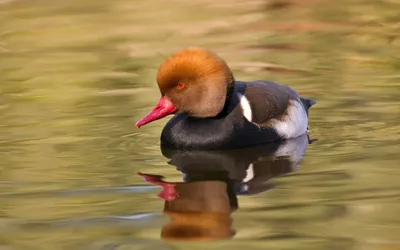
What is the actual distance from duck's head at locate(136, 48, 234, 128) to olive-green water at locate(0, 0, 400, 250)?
41cm

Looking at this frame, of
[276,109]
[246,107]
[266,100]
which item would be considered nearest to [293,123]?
[276,109]

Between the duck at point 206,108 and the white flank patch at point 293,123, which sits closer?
the duck at point 206,108

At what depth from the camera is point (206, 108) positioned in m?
8.43

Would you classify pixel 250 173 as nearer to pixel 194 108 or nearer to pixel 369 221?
pixel 194 108

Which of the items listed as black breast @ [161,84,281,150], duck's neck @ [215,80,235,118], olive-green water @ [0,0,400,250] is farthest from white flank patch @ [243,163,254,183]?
duck's neck @ [215,80,235,118]

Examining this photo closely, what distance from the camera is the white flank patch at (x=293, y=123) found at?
8.79 m

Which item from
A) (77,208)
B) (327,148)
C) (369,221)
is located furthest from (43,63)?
(369,221)

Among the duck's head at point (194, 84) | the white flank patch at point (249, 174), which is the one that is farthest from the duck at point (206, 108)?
the white flank patch at point (249, 174)

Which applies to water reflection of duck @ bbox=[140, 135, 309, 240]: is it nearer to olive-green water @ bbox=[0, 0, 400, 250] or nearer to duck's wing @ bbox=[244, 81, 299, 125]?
olive-green water @ bbox=[0, 0, 400, 250]

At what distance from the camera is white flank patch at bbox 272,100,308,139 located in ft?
28.8

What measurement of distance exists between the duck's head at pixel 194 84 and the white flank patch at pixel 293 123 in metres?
0.61

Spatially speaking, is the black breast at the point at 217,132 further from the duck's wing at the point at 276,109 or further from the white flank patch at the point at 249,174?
the white flank patch at the point at 249,174

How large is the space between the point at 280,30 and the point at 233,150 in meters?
6.30

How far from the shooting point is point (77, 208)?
678 centimetres
